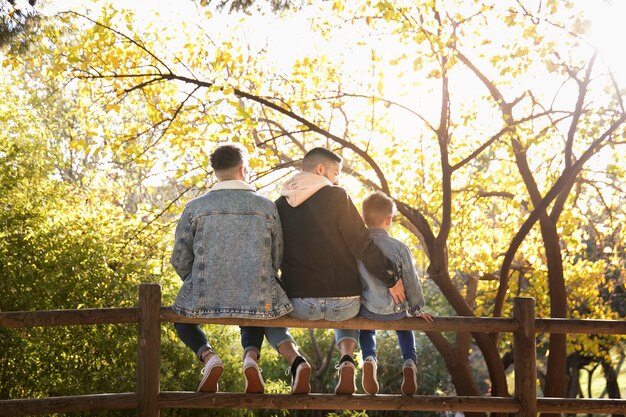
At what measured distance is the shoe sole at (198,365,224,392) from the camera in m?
4.48

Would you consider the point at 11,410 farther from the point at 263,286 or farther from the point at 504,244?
the point at 504,244

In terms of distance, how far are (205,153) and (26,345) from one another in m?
2.82

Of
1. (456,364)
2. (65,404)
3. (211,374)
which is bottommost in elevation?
(65,404)

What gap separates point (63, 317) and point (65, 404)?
468mm

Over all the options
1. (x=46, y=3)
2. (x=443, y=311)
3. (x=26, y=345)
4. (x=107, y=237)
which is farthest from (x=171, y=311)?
(x=443, y=311)

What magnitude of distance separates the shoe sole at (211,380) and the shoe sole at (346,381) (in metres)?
0.65

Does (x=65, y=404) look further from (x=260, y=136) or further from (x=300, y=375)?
(x=260, y=136)

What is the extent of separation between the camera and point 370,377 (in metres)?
4.68

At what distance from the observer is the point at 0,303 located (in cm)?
888

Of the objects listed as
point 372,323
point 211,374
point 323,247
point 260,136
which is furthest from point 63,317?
point 260,136

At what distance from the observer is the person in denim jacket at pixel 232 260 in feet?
14.4

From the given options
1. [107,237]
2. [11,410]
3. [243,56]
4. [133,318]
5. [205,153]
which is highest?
[243,56]

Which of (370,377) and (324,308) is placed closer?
(324,308)

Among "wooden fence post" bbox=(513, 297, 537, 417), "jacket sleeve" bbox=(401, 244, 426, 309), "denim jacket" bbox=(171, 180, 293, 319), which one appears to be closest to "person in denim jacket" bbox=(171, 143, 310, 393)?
"denim jacket" bbox=(171, 180, 293, 319)
